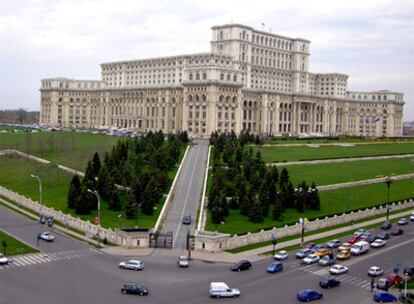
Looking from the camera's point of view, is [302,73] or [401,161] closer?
[401,161]

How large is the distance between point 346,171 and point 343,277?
5461cm

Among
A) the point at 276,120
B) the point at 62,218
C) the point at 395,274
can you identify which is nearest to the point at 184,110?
the point at 276,120

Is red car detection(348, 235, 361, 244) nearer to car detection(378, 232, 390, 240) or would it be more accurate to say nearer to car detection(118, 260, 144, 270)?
car detection(378, 232, 390, 240)

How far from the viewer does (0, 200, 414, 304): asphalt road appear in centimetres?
3681

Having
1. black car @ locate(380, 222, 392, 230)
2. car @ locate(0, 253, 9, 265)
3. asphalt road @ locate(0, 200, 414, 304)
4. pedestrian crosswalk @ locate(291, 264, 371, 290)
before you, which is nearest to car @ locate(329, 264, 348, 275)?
pedestrian crosswalk @ locate(291, 264, 371, 290)

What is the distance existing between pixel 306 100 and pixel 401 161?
72.9 metres

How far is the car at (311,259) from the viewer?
47.0 metres

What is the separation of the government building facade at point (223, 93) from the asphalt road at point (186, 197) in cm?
5181

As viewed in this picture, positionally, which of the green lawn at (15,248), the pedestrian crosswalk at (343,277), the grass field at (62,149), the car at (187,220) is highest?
the grass field at (62,149)

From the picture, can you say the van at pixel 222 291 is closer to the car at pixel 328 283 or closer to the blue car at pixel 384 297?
the car at pixel 328 283

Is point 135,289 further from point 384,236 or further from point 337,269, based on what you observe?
point 384,236

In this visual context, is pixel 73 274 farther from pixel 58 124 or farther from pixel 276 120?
pixel 58 124

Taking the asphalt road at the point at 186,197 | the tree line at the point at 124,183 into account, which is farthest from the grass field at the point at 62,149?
the asphalt road at the point at 186,197

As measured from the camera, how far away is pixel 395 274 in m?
43.0
